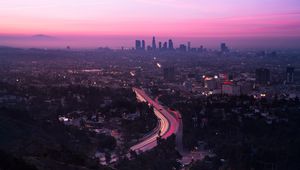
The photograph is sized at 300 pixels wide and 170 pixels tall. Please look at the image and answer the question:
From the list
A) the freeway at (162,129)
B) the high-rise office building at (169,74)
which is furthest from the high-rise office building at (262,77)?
the freeway at (162,129)

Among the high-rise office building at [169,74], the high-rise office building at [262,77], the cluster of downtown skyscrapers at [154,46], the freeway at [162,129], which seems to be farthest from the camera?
the cluster of downtown skyscrapers at [154,46]

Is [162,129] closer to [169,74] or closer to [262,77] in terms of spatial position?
[262,77]

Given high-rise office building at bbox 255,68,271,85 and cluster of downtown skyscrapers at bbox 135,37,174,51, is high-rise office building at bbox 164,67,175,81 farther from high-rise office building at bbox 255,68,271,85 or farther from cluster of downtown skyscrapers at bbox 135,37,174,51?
cluster of downtown skyscrapers at bbox 135,37,174,51

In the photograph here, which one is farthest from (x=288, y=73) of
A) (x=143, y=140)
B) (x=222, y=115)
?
(x=143, y=140)

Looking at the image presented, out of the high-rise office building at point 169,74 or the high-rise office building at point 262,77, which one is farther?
the high-rise office building at point 169,74

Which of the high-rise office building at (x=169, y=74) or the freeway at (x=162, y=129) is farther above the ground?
the freeway at (x=162, y=129)

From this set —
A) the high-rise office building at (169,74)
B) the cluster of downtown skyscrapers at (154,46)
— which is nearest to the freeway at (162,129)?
the high-rise office building at (169,74)

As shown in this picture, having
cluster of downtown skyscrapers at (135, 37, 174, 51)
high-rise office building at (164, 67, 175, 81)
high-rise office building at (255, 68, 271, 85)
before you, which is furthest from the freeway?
cluster of downtown skyscrapers at (135, 37, 174, 51)

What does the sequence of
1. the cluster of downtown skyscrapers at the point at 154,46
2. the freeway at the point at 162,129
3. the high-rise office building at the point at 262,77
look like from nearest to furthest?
1. the freeway at the point at 162,129
2. the high-rise office building at the point at 262,77
3. the cluster of downtown skyscrapers at the point at 154,46

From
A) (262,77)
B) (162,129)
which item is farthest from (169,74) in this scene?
(162,129)

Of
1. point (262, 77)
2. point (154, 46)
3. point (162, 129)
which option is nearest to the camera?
point (162, 129)

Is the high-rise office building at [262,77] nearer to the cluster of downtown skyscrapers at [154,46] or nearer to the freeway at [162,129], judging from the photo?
the freeway at [162,129]

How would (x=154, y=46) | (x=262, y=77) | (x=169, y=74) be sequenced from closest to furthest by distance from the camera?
(x=262, y=77)
(x=169, y=74)
(x=154, y=46)
